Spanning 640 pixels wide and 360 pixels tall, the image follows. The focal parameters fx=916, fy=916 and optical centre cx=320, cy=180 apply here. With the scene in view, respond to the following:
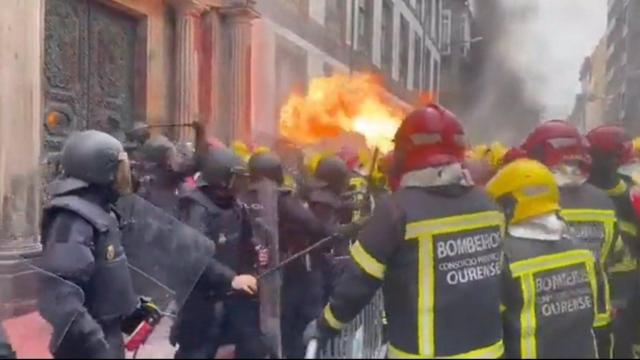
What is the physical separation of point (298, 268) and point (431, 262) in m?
2.90

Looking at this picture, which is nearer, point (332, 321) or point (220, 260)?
point (332, 321)

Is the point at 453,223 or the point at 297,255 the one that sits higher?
the point at 453,223

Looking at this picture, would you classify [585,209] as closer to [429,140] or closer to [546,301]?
A: [546,301]

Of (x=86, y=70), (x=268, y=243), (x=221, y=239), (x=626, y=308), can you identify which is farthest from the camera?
(x=86, y=70)

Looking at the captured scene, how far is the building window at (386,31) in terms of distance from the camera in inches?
475

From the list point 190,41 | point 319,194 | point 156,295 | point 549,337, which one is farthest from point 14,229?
point 549,337

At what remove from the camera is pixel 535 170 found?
3.61 m

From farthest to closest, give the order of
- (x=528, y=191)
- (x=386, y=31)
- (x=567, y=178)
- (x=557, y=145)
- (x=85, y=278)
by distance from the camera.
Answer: (x=386, y=31), (x=557, y=145), (x=567, y=178), (x=85, y=278), (x=528, y=191)

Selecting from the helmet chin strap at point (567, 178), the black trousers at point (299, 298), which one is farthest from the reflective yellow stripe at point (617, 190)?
the black trousers at point (299, 298)

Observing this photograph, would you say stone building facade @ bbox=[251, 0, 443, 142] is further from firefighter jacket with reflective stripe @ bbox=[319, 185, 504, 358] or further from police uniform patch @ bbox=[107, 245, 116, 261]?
firefighter jacket with reflective stripe @ bbox=[319, 185, 504, 358]

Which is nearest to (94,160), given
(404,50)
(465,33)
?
(404,50)

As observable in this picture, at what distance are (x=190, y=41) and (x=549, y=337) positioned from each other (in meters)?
8.67

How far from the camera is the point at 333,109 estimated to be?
36.6 feet

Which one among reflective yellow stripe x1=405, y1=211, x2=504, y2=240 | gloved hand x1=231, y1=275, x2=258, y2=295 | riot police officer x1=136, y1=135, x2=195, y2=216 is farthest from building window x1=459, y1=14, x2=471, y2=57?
reflective yellow stripe x1=405, y1=211, x2=504, y2=240
